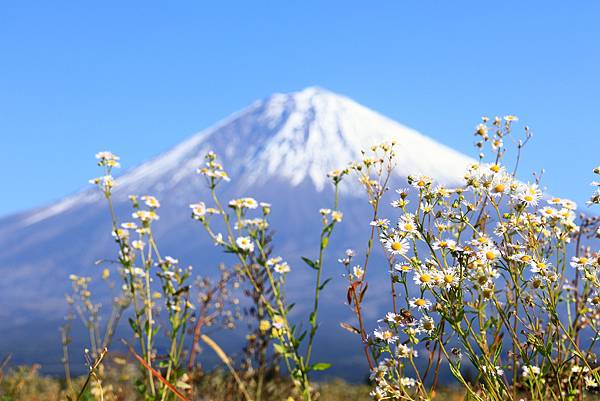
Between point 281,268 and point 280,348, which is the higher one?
point 281,268

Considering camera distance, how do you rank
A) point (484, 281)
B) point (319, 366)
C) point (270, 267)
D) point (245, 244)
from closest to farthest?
point (484, 281) < point (319, 366) < point (245, 244) < point (270, 267)

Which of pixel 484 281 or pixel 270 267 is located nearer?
pixel 484 281

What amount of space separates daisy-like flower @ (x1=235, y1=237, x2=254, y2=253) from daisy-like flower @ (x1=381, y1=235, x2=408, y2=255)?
1.22 m

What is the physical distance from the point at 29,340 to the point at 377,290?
74670 mm

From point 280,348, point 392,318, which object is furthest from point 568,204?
point 280,348

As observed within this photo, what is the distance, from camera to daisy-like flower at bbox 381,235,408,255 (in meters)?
4.06


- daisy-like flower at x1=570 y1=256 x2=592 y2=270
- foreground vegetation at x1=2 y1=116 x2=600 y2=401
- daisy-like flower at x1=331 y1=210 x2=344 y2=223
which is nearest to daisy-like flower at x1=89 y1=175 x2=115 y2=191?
foreground vegetation at x1=2 y1=116 x2=600 y2=401

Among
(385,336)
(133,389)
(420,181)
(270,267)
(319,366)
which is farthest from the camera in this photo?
(133,389)

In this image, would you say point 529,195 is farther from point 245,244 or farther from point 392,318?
point 245,244

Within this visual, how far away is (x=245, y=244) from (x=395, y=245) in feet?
4.64

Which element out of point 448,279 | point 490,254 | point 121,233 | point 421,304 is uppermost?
point 121,233

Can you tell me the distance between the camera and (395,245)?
4.12 metres

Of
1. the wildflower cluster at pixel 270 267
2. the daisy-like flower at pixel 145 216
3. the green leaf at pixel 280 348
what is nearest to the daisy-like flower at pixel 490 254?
the wildflower cluster at pixel 270 267

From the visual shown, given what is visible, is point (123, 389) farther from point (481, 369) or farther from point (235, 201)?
point (481, 369)
